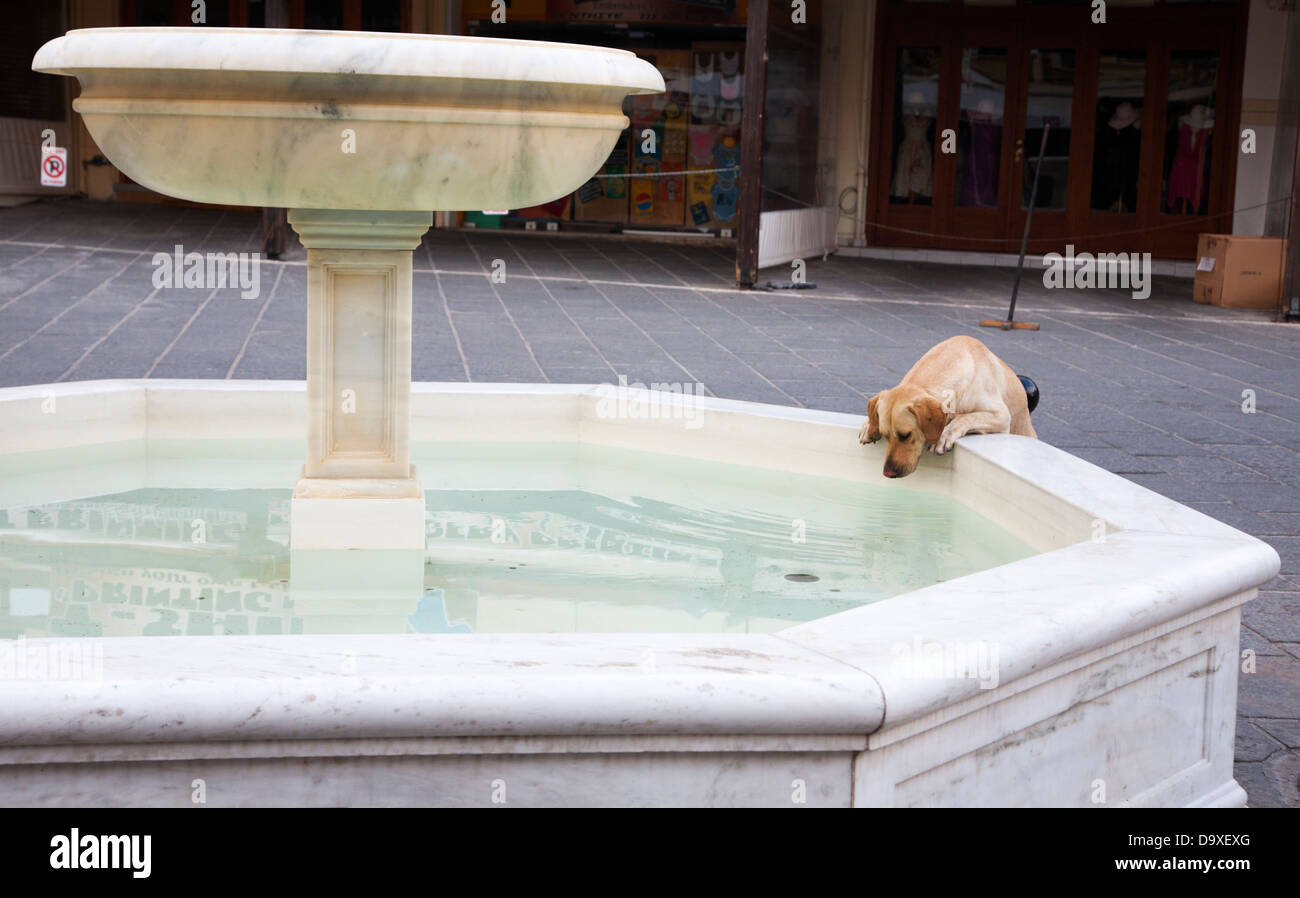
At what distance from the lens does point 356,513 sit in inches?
146

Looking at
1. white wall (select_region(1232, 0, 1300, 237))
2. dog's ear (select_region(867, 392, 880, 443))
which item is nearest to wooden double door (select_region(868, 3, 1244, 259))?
white wall (select_region(1232, 0, 1300, 237))

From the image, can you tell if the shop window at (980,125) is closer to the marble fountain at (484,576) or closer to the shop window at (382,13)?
the shop window at (382,13)

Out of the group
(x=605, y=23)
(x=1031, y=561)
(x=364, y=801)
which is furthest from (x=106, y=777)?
(x=605, y=23)

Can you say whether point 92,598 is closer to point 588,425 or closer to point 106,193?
point 588,425

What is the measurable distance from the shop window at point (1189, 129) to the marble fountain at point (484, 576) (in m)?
12.5

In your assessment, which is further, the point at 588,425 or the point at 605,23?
the point at 605,23

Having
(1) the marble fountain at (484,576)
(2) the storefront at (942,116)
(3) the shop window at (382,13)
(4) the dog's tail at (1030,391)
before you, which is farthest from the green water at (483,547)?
(3) the shop window at (382,13)

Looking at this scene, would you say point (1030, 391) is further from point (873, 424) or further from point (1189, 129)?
point (1189, 129)

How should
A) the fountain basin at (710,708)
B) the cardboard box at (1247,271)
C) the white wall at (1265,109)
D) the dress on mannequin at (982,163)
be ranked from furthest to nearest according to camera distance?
the dress on mannequin at (982,163) < the white wall at (1265,109) < the cardboard box at (1247,271) < the fountain basin at (710,708)

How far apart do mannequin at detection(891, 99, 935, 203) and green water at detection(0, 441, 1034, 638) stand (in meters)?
12.3

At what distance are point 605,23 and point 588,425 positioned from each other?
39.9 feet

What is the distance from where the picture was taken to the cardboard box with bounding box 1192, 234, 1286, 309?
42.2 ft

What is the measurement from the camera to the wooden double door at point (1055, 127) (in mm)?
15773
